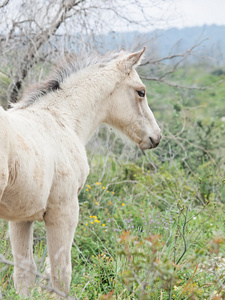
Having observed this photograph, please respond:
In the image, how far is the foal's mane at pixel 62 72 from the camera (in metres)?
3.28

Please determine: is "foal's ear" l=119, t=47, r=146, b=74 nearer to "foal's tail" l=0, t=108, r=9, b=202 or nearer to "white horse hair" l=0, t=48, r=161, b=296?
"white horse hair" l=0, t=48, r=161, b=296

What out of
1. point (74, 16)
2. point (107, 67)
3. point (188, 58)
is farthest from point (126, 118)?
point (188, 58)

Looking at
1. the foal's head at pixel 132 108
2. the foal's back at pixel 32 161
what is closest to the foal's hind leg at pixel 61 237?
the foal's back at pixel 32 161

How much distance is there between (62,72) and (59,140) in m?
0.81

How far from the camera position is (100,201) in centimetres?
A: 565

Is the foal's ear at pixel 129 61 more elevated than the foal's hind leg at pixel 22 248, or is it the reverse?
the foal's ear at pixel 129 61

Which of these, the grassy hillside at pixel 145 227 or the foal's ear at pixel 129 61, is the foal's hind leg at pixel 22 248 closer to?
the grassy hillside at pixel 145 227

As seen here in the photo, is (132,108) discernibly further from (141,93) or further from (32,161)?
(32,161)

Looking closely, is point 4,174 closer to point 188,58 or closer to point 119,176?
point 119,176

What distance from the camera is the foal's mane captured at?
3.28 m

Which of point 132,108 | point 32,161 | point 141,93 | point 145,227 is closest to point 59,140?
point 32,161

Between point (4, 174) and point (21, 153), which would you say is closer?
point (4, 174)

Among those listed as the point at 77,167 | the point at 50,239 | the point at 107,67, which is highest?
the point at 107,67

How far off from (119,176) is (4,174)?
4.58 meters
